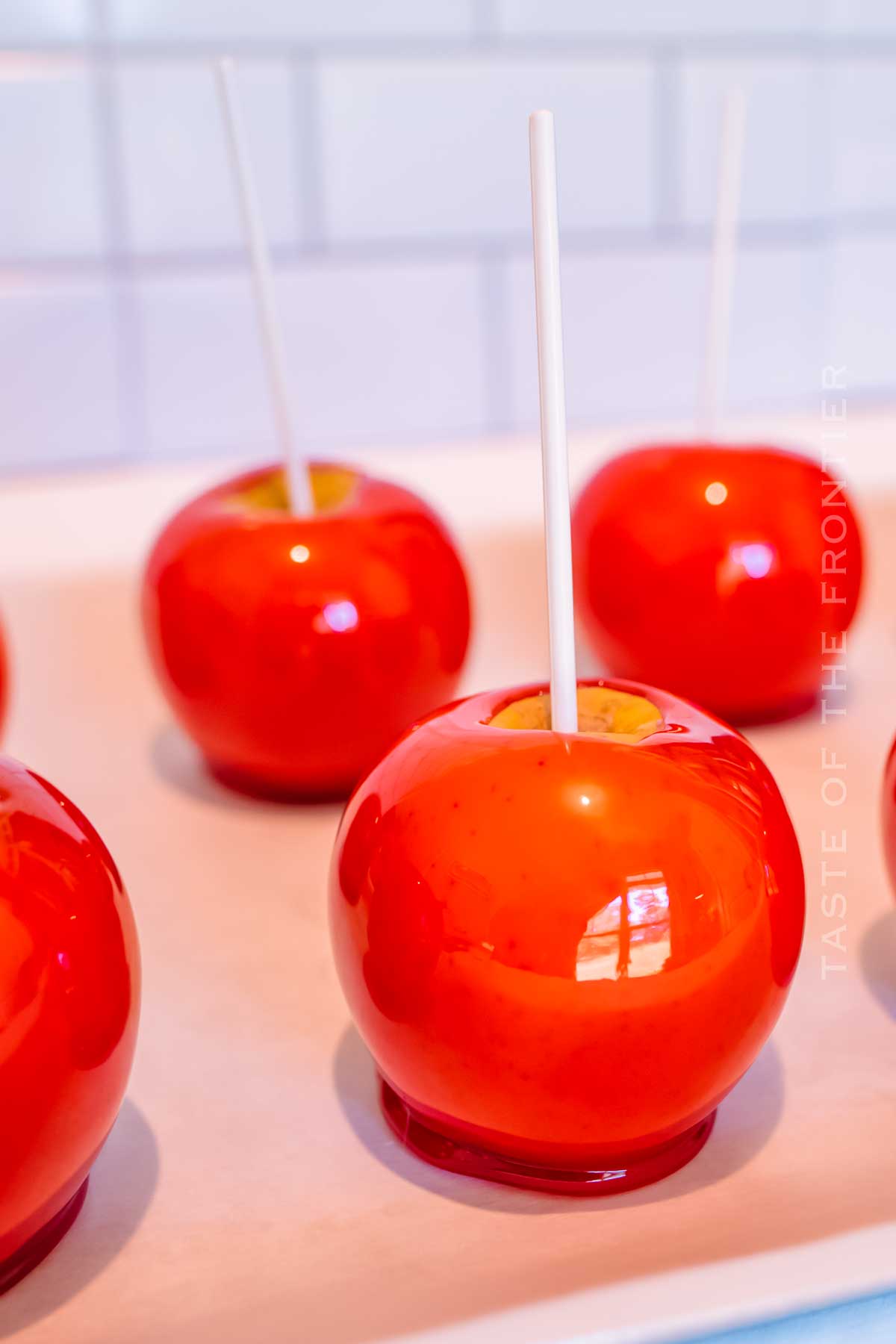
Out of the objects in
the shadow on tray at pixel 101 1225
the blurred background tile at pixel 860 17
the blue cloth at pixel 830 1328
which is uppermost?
the blurred background tile at pixel 860 17

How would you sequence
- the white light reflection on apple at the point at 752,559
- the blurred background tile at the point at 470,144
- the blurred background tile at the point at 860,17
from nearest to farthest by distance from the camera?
1. the white light reflection on apple at the point at 752,559
2. the blurred background tile at the point at 470,144
3. the blurred background tile at the point at 860,17

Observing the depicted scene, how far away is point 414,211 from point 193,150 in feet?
0.67

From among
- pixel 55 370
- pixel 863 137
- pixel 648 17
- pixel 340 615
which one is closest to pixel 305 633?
pixel 340 615

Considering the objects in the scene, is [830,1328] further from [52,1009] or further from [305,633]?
[305,633]

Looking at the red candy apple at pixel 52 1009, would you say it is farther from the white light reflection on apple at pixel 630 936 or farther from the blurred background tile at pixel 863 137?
the blurred background tile at pixel 863 137

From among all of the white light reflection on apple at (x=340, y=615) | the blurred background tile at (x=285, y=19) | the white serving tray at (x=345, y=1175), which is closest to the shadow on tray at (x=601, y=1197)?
the white serving tray at (x=345, y=1175)

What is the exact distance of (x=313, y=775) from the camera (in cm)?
67

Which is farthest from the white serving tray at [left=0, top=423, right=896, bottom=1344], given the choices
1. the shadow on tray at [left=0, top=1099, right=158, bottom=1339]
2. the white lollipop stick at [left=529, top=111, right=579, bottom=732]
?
the white lollipop stick at [left=529, top=111, right=579, bottom=732]

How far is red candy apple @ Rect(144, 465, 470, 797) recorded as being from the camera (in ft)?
2.11

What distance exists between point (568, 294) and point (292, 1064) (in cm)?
106

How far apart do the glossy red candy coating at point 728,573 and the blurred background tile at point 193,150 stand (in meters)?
0.67

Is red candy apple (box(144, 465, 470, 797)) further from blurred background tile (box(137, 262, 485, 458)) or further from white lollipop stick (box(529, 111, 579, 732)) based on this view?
blurred background tile (box(137, 262, 485, 458))

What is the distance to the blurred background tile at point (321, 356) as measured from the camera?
130 cm

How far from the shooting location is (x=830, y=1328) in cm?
33
